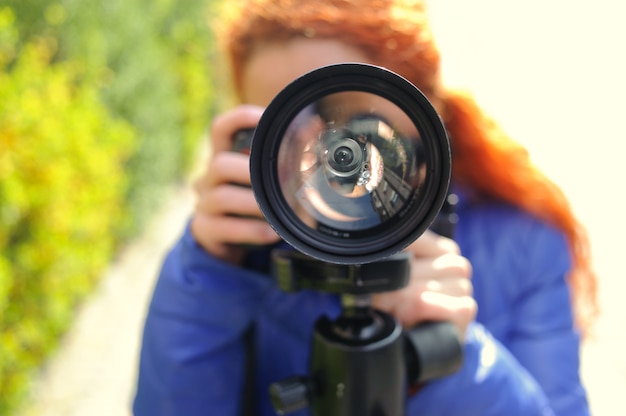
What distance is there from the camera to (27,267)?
228cm

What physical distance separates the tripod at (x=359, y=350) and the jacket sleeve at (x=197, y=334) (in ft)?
0.62

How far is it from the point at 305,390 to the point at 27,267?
1820 mm

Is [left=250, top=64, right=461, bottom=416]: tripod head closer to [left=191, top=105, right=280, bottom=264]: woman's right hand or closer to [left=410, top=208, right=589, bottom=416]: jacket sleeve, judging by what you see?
[left=191, top=105, right=280, bottom=264]: woman's right hand

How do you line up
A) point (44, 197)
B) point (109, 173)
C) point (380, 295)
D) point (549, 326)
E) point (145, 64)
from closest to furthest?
point (380, 295) < point (549, 326) < point (44, 197) < point (109, 173) < point (145, 64)

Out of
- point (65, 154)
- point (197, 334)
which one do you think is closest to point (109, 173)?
point (65, 154)

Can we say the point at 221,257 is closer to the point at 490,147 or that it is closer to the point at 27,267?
the point at 490,147

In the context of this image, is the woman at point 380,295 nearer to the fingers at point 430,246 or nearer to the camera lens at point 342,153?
the fingers at point 430,246

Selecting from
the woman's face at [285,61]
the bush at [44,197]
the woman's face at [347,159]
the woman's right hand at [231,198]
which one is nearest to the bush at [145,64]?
the bush at [44,197]

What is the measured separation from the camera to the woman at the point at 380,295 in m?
1.00

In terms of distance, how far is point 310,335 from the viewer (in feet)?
3.76

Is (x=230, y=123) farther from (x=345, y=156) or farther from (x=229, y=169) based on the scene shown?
(x=345, y=156)

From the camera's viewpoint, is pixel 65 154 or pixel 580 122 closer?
pixel 65 154

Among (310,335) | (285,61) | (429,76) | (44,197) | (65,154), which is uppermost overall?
(429,76)

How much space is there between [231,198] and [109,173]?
2.24 meters
